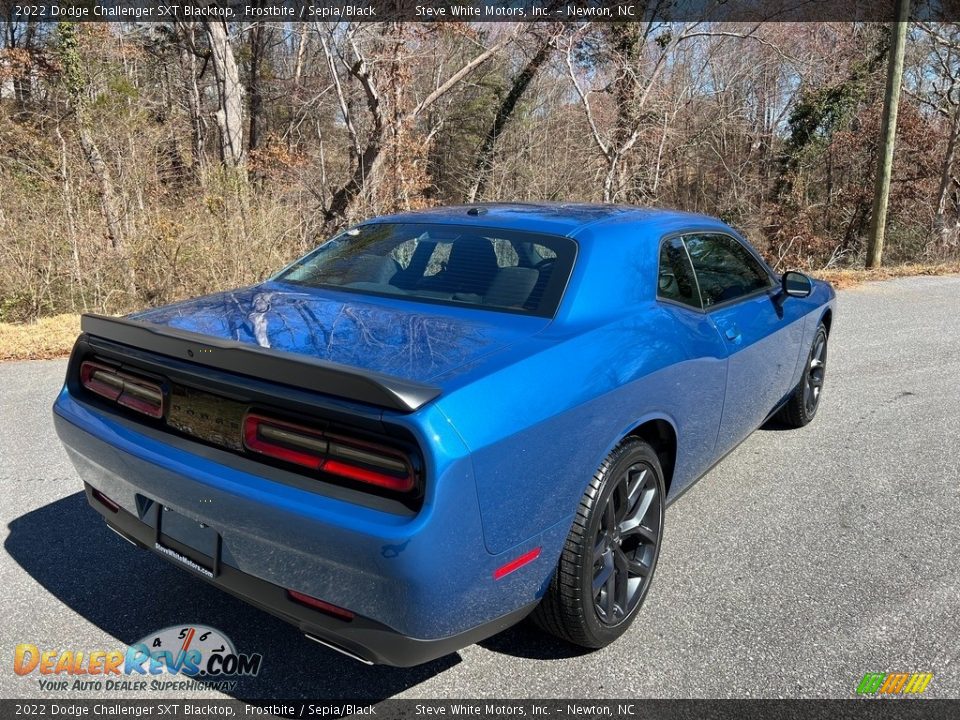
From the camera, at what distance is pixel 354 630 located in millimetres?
1921

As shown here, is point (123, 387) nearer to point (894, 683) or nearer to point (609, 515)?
point (609, 515)

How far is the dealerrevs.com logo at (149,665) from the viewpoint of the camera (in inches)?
90.8

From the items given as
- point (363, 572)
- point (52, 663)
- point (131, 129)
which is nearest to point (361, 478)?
point (363, 572)

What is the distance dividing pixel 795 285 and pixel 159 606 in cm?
358

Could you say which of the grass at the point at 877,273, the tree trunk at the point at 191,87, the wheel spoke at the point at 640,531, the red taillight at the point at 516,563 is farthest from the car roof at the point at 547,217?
the tree trunk at the point at 191,87

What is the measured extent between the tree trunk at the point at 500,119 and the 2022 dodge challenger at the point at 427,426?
1360 centimetres

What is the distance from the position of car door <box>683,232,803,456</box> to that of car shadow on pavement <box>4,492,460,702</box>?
187 cm

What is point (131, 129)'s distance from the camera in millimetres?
9172

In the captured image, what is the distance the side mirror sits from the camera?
4000 millimetres

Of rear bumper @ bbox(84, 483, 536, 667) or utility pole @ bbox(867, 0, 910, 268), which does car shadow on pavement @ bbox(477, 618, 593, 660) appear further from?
utility pole @ bbox(867, 0, 910, 268)

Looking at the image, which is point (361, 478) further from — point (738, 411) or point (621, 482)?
point (738, 411)

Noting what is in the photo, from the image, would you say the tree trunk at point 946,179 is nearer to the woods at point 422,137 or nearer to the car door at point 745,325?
the woods at point 422,137

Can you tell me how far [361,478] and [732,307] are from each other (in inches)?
91.5

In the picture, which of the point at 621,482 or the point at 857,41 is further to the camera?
the point at 857,41
